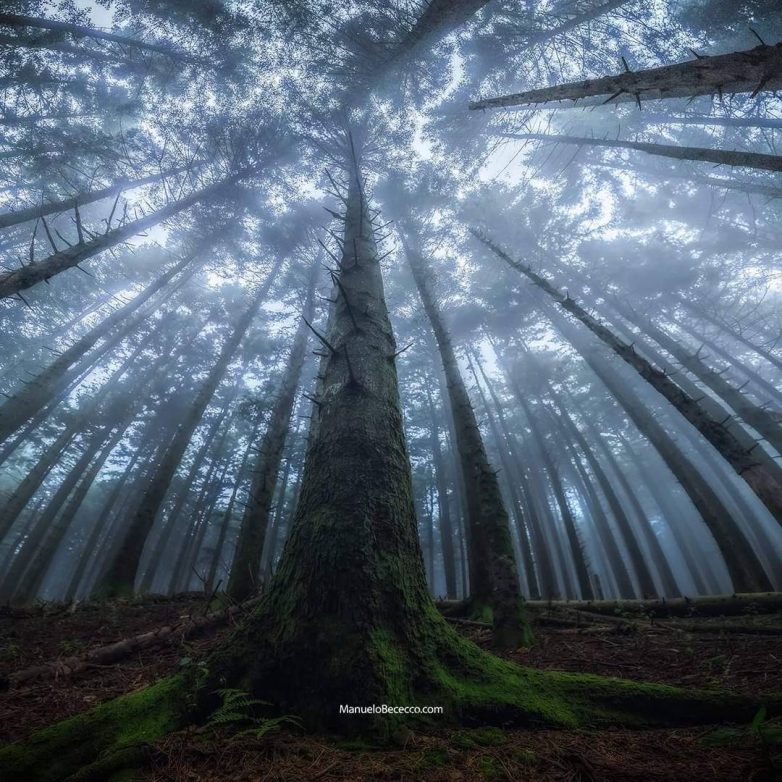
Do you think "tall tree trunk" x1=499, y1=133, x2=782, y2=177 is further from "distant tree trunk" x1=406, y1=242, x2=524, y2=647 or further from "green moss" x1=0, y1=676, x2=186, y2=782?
"green moss" x1=0, y1=676, x2=186, y2=782

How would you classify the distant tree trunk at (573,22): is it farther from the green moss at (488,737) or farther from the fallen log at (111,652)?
the fallen log at (111,652)

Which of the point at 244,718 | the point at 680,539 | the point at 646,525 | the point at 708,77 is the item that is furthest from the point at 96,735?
the point at 680,539

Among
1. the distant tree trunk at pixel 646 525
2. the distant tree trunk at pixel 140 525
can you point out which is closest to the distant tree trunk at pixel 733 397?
the distant tree trunk at pixel 646 525

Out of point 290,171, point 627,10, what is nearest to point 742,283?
point 627,10

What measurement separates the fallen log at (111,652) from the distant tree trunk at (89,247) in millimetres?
6239

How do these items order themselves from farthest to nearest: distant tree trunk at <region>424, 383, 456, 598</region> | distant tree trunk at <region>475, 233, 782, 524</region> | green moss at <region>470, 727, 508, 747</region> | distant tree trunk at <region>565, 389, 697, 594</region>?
distant tree trunk at <region>424, 383, 456, 598</region> < distant tree trunk at <region>565, 389, 697, 594</region> < distant tree trunk at <region>475, 233, 782, 524</region> < green moss at <region>470, 727, 508, 747</region>

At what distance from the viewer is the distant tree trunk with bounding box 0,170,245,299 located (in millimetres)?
6590

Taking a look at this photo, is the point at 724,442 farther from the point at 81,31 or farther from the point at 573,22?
the point at 81,31

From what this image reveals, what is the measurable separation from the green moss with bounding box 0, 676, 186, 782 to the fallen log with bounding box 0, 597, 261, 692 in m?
1.36

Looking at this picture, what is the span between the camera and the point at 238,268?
1677cm

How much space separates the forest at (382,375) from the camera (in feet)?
6.41

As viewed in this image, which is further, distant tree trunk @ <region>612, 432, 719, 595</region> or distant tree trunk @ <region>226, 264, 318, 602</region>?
distant tree trunk @ <region>612, 432, 719, 595</region>

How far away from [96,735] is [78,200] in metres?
13.2

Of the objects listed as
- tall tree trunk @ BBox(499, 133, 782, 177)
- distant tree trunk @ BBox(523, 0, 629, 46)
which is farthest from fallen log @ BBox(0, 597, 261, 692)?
distant tree trunk @ BBox(523, 0, 629, 46)
